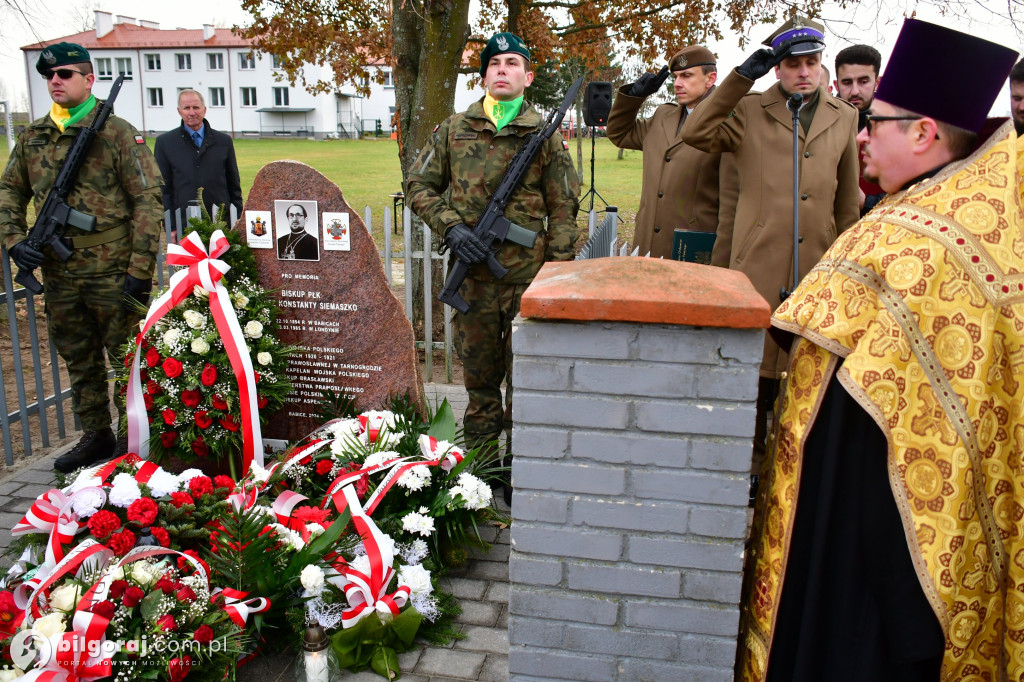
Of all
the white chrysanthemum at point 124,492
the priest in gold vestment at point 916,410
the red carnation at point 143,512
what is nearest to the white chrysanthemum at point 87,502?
the white chrysanthemum at point 124,492

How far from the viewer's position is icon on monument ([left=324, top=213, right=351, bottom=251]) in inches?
168

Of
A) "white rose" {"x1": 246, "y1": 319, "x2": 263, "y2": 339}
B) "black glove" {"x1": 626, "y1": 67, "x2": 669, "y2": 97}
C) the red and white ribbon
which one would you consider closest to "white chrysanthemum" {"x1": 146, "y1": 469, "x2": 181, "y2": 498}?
the red and white ribbon

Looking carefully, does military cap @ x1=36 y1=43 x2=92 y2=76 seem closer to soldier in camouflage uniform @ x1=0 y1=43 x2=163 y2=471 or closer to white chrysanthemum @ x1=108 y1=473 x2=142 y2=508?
soldier in camouflage uniform @ x1=0 y1=43 x2=163 y2=471

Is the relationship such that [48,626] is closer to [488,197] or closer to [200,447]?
[200,447]

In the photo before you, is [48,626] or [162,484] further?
[162,484]

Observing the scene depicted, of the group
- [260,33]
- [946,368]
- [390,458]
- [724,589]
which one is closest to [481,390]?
[390,458]

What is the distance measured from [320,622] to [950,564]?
80.4 inches

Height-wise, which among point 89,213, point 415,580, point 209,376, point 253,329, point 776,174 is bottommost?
point 415,580

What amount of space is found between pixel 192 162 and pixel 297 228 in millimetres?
3282

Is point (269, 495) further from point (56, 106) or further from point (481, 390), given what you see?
point (56, 106)

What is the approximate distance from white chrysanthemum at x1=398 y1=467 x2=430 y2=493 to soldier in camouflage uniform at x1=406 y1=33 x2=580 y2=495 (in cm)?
71

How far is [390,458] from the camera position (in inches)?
143

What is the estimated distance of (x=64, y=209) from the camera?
4449mm

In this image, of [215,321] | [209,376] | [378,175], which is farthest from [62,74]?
[378,175]
